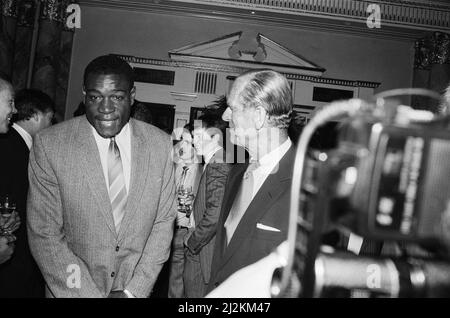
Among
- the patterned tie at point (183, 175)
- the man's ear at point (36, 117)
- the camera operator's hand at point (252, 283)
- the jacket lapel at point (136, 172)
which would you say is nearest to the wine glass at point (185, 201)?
the patterned tie at point (183, 175)

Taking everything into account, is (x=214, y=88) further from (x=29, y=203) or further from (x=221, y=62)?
(x=29, y=203)

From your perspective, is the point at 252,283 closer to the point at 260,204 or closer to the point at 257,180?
the point at 260,204

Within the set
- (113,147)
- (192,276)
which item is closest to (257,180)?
(113,147)

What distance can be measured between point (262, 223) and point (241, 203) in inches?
8.2

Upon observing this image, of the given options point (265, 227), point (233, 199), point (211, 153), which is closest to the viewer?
point (265, 227)

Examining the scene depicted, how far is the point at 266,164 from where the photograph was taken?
1.73 m

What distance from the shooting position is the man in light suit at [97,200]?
5.57ft

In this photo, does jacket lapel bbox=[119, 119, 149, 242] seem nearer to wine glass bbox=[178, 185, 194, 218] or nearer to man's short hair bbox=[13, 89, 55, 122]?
wine glass bbox=[178, 185, 194, 218]

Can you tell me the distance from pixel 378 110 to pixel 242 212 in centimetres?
110

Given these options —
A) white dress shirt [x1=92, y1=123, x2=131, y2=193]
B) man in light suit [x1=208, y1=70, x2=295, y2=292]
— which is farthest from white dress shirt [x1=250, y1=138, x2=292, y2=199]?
white dress shirt [x1=92, y1=123, x2=131, y2=193]

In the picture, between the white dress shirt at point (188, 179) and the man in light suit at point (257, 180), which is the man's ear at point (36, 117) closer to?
the white dress shirt at point (188, 179)

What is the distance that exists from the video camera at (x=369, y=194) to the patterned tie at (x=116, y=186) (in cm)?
114

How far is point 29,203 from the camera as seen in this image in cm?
175
